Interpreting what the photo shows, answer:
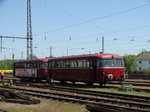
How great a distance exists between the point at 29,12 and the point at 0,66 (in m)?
72.6

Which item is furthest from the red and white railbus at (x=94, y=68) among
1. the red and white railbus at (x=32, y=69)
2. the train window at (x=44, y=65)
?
the red and white railbus at (x=32, y=69)

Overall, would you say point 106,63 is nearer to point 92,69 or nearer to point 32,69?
point 92,69

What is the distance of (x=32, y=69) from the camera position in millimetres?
33250

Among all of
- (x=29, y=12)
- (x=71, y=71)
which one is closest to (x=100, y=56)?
(x=71, y=71)

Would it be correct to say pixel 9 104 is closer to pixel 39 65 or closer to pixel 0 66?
pixel 39 65

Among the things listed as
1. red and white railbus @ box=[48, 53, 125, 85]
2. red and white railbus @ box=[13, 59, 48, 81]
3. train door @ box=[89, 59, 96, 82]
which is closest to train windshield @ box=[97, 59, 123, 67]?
red and white railbus @ box=[48, 53, 125, 85]

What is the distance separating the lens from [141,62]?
101500mm

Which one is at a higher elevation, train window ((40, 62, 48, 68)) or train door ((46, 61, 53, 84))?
train window ((40, 62, 48, 68))

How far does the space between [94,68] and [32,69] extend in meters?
12.4

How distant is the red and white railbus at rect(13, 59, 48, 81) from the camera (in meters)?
31.1

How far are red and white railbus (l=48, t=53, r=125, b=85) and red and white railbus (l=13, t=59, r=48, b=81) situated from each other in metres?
4.85

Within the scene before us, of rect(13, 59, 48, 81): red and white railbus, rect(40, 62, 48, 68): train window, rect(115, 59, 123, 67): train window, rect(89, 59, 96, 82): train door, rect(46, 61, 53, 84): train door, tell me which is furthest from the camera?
rect(13, 59, 48, 81): red and white railbus

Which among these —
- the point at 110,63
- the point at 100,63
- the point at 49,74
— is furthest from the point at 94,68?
the point at 49,74

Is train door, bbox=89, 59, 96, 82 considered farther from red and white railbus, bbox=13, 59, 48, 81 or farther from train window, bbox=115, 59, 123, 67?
red and white railbus, bbox=13, 59, 48, 81
